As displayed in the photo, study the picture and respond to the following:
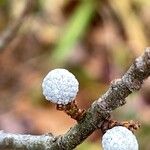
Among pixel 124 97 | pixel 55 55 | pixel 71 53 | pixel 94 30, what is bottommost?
pixel 124 97

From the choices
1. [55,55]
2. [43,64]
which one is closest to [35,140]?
[55,55]

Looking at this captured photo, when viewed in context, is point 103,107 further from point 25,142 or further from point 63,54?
point 63,54

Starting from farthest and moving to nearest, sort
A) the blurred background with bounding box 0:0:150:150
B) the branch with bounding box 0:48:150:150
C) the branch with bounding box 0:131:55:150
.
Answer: the blurred background with bounding box 0:0:150:150
the branch with bounding box 0:131:55:150
the branch with bounding box 0:48:150:150

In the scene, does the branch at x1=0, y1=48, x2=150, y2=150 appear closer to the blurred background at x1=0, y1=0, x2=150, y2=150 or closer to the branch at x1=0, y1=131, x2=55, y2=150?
the branch at x1=0, y1=131, x2=55, y2=150

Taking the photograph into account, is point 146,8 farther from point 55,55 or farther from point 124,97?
point 124,97

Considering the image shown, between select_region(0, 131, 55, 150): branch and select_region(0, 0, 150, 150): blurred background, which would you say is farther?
select_region(0, 0, 150, 150): blurred background

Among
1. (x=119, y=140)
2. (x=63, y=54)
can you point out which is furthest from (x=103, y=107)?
(x=63, y=54)

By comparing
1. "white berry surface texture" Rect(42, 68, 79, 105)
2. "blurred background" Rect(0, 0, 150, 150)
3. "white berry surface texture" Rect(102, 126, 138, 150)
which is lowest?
"white berry surface texture" Rect(102, 126, 138, 150)

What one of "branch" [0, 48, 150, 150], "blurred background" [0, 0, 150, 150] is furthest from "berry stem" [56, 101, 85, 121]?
"blurred background" [0, 0, 150, 150]
